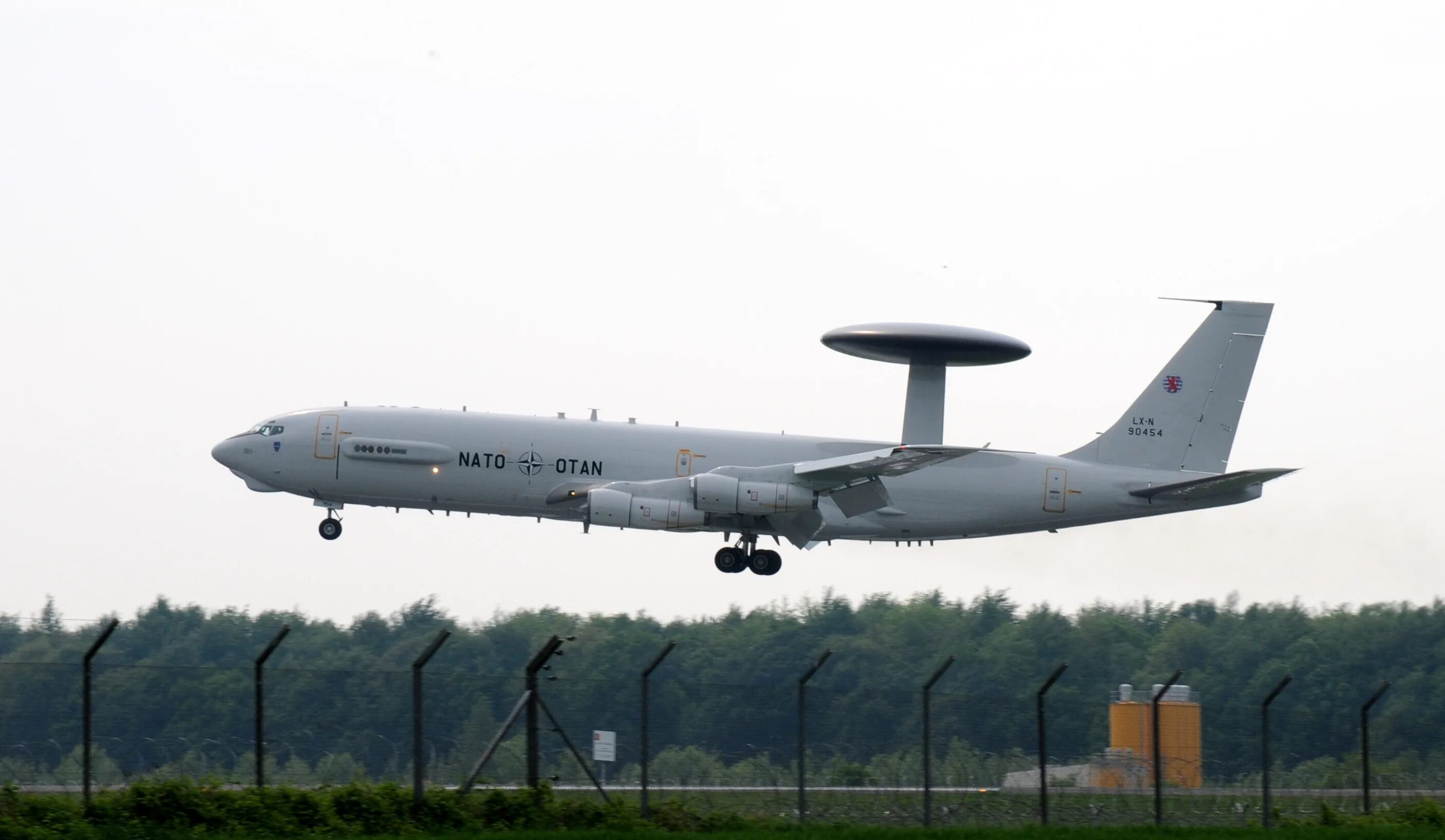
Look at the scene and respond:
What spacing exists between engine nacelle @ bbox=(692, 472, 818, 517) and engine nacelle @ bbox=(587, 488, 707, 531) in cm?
46

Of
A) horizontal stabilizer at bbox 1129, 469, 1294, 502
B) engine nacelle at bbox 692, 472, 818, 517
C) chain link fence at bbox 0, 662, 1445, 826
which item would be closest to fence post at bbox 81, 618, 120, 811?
chain link fence at bbox 0, 662, 1445, 826

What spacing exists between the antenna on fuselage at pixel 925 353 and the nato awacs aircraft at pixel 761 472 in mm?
50

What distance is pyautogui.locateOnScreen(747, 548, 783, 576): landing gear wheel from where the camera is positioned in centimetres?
4278

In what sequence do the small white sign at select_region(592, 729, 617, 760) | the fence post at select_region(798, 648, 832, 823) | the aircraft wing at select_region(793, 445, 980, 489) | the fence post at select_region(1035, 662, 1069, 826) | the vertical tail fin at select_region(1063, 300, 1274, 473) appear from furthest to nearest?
1. the vertical tail fin at select_region(1063, 300, 1274, 473)
2. the aircraft wing at select_region(793, 445, 980, 489)
3. the fence post at select_region(1035, 662, 1069, 826)
4. the fence post at select_region(798, 648, 832, 823)
5. the small white sign at select_region(592, 729, 617, 760)

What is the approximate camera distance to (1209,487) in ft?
139

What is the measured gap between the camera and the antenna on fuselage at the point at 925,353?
4147cm

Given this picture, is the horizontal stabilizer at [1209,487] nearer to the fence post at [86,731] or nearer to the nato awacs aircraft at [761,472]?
the nato awacs aircraft at [761,472]

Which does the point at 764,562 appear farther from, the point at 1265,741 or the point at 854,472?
the point at 1265,741

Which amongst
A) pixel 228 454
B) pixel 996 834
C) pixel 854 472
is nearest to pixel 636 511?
pixel 854 472

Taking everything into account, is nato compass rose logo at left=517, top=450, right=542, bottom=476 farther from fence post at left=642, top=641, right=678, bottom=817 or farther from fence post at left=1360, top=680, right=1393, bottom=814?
fence post at left=1360, top=680, right=1393, bottom=814

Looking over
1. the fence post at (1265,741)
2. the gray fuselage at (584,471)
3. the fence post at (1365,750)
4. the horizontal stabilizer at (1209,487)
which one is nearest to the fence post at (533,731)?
the fence post at (1265,741)

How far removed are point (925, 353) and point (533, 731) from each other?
75.5ft

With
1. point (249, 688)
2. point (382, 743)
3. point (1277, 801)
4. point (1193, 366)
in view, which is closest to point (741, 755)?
point (382, 743)

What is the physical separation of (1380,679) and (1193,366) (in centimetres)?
1547
